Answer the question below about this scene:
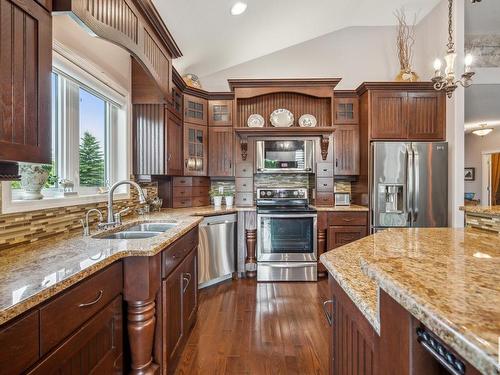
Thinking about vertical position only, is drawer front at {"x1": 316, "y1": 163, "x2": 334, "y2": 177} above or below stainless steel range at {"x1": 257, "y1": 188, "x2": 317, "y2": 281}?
above

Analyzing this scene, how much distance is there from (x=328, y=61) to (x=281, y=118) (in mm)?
1269

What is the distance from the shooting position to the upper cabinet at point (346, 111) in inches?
149

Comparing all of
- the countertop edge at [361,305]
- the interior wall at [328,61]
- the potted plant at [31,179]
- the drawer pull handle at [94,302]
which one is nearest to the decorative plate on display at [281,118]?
the interior wall at [328,61]

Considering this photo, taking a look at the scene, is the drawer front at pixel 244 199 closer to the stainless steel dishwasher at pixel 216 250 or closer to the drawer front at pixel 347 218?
the stainless steel dishwasher at pixel 216 250

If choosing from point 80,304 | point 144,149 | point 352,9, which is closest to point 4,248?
point 80,304

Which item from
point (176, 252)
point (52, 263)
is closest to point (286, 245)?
point (176, 252)

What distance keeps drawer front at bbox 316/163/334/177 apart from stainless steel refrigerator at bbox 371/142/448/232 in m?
0.62

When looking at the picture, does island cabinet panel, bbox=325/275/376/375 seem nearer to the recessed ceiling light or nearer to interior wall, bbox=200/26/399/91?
the recessed ceiling light

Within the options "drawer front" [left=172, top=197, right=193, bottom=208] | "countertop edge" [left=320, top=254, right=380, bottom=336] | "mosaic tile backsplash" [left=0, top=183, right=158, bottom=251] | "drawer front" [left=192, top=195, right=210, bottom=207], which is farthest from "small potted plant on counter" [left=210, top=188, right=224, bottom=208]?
"countertop edge" [left=320, top=254, right=380, bottom=336]

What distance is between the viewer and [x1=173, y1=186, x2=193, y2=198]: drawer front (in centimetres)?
347

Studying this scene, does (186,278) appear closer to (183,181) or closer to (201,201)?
(183,181)

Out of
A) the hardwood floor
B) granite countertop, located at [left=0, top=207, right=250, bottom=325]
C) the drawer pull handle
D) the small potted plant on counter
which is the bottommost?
the hardwood floor

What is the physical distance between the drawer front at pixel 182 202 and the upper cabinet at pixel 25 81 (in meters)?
2.40

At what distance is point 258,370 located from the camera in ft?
5.78
